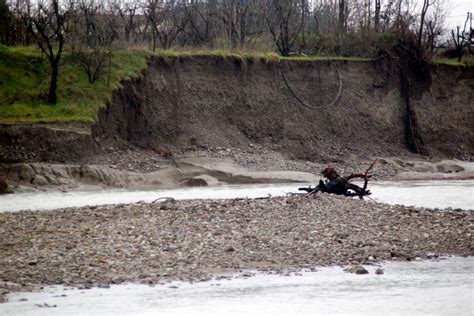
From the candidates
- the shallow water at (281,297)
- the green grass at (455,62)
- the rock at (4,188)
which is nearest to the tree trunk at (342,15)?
the green grass at (455,62)

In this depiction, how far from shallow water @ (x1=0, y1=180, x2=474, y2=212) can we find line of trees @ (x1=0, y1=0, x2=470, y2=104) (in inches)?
415

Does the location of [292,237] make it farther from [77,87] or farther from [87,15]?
[87,15]

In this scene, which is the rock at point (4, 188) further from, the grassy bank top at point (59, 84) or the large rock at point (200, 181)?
the large rock at point (200, 181)

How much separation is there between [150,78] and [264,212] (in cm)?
1874

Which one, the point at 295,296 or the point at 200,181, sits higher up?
the point at 295,296

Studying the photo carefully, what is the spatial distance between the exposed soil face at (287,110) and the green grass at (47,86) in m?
0.64

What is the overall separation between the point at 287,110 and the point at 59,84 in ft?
35.6

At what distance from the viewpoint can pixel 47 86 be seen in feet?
119

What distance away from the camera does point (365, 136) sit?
43.3 meters

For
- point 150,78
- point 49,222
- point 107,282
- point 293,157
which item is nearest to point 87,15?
point 150,78

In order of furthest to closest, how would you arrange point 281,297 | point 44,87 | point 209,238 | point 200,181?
point 44,87 → point 200,181 → point 209,238 → point 281,297

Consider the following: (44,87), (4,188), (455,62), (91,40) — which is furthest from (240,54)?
(4,188)

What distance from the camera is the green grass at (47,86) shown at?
34.6m

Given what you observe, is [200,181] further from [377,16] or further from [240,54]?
[377,16]
